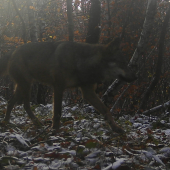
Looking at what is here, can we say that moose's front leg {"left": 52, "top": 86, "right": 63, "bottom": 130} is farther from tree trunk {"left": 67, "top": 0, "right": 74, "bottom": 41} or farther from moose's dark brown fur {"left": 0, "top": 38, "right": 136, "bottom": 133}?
tree trunk {"left": 67, "top": 0, "right": 74, "bottom": 41}

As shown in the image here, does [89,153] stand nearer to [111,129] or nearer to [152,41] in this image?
[111,129]

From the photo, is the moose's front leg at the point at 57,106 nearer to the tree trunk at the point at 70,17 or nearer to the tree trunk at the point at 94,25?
the tree trunk at the point at 70,17

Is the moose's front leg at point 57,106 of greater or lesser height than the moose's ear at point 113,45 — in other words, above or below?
below

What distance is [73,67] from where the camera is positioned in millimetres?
5328

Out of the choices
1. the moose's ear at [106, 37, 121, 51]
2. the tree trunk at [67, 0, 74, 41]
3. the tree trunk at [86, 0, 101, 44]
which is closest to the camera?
the moose's ear at [106, 37, 121, 51]

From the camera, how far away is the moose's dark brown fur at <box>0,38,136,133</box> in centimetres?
533

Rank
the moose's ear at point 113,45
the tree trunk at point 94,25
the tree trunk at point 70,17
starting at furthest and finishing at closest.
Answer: the tree trunk at point 94,25, the tree trunk at point 70,17, the moose's ear at point 113,45

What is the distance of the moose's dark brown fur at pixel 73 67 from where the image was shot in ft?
17.5

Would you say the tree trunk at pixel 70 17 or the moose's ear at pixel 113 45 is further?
the tree trunk at pixel 70 17

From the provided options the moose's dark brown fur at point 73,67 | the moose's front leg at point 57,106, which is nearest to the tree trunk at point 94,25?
the moose's dark brown fur at point 73,67

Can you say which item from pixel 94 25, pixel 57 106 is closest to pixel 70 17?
pixel 94 25

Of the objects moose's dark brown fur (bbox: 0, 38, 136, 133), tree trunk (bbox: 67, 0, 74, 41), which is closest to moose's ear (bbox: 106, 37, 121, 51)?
moose's dark brown fur (bbox: 0, 38, 136, 133)

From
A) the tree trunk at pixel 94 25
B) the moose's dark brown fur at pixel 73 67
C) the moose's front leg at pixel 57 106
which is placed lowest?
the moose's front leg at pixel 57 106

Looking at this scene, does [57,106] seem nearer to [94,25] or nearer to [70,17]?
[70,17]
